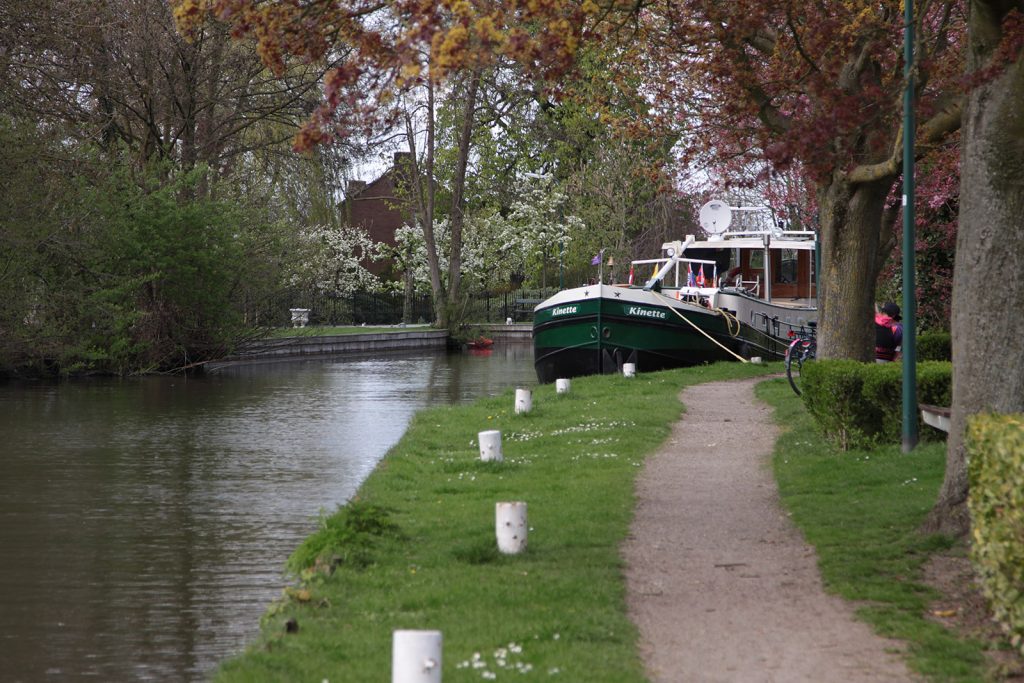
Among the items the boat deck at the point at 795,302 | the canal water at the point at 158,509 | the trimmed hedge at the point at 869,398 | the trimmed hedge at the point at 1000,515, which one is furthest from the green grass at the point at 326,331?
the trimmed hedge at the point at 1000,515

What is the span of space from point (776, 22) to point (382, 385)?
16.9m

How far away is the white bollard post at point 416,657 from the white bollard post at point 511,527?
3903 mm

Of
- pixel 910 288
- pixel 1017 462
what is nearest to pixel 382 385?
pixel 910 288

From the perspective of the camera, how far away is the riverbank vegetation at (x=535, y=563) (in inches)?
250

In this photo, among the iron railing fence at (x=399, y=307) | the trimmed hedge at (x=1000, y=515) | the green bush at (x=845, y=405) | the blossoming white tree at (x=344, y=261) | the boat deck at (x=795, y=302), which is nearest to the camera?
the trimmed hedge at (x=1000, y=515)

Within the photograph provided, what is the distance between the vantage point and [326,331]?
49281 millimetres

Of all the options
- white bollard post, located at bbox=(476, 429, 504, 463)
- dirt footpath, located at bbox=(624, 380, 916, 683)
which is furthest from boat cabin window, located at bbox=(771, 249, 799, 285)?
white bollard post, located at bbox=(476, 429, 504, 463)

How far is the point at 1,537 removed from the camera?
10992 mm

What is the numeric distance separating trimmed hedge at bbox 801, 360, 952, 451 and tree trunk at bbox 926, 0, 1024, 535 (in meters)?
3.73

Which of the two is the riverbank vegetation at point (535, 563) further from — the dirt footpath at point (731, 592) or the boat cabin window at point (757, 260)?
the boat cabin window at point (757, 260)

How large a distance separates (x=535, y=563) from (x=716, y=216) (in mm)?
21182

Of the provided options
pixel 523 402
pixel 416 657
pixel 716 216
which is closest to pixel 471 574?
pixel 416 657

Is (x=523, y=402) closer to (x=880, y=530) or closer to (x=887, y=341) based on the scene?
(x=887, y=341)

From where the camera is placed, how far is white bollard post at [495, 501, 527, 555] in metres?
8.71
